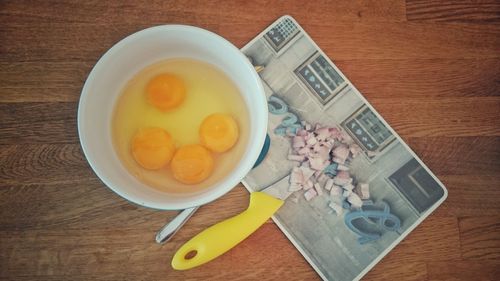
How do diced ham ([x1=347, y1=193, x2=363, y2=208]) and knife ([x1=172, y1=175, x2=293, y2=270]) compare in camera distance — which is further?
diced ham ([x1=347, y1=193, x2=363, y2=208])

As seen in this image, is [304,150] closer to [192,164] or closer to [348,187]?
[348,187]

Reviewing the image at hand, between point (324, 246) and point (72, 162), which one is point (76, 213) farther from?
point (324, 246)

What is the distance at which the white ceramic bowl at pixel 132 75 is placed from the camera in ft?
1.54

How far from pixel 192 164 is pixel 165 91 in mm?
101

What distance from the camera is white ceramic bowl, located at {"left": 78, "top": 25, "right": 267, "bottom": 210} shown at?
0.47 meters

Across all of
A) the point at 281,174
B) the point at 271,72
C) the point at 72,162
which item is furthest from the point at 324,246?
the point at 72,162


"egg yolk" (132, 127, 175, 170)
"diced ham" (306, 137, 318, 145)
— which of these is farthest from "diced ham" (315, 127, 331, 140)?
"egg yolk" (132, 127, 175, 170)

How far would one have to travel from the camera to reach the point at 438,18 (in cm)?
73

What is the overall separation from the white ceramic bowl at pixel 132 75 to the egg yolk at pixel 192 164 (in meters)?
0.05

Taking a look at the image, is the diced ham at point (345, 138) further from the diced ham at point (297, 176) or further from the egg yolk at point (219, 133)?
the egg yolk at point (219, 133)

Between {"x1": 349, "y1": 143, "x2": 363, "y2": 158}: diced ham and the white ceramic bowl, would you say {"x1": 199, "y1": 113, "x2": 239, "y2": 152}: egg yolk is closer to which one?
the white ceramic bowl

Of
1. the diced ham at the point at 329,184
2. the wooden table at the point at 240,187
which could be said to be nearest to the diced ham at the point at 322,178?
the diced ham at the point at 329,184

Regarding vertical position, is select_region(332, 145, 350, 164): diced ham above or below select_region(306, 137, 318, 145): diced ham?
below

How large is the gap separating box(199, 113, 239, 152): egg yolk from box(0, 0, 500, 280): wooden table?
0.12 m
